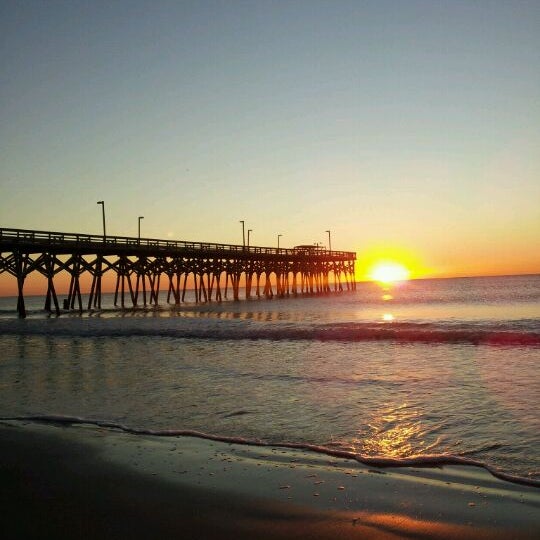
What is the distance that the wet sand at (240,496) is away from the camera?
3172 millimetres

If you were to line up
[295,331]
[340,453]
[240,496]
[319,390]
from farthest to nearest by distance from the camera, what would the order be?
[295,331]
[319,390]
[340,453]
[240,496]

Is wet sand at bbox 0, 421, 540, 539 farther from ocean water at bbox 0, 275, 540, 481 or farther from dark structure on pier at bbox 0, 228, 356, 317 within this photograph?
dark structure on pier at bbox 0, 228, 356, 317

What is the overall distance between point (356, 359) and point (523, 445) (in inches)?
280

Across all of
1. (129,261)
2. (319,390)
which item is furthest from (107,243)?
(319,390)

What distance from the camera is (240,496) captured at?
3770 millimetres

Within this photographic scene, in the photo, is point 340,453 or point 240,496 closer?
point 240,496

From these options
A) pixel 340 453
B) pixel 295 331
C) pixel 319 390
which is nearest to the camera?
pixel 340 453

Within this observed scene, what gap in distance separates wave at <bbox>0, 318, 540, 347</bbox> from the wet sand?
1165 cm

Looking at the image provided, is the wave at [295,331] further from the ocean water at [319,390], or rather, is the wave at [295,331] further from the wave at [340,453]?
the wave at [340,453]

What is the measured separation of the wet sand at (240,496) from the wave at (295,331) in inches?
459

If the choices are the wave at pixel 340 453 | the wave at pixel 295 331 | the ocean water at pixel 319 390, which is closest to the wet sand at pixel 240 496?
the wave at pixel 340 453

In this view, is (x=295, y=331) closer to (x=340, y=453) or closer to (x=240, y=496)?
(x=340, y=453)

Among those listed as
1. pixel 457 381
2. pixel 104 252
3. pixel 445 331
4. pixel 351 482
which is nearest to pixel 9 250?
pixel 104 252

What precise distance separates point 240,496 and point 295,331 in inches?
621
